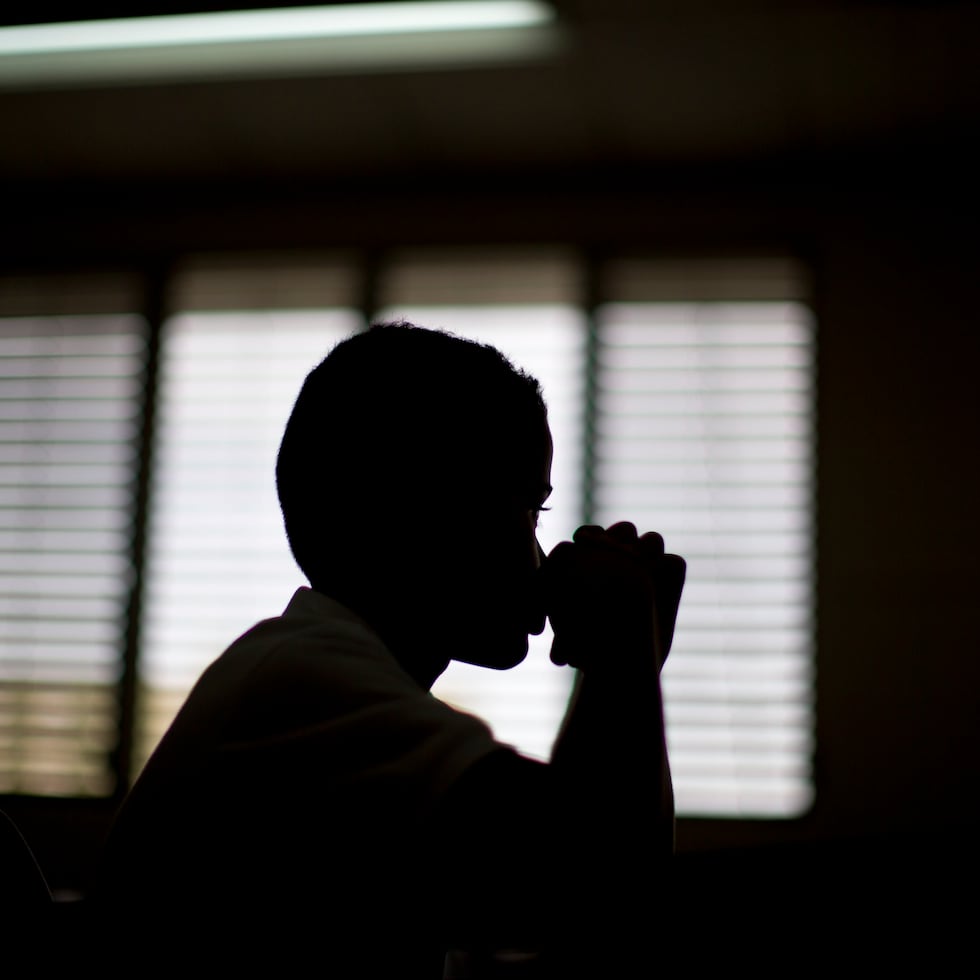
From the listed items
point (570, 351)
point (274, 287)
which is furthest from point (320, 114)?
point (570, 351)

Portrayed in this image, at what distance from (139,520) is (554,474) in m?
1.48

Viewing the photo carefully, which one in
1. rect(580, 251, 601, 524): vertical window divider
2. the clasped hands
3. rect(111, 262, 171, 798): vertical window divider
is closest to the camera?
the clasped hands

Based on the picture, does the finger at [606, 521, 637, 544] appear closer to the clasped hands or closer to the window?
the clasped hands

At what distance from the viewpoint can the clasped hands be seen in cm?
73

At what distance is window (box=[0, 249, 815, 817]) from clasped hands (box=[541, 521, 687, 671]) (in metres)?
2.39

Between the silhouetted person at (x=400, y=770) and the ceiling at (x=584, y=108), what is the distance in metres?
2.11

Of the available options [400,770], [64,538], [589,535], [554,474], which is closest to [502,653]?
→ [589,535]

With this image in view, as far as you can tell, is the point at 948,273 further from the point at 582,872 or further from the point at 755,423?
the point at 582,872

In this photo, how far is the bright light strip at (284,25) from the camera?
2246mm

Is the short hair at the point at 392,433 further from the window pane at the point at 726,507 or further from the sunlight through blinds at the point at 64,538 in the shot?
the sunlight through blinds at the point at 64,538

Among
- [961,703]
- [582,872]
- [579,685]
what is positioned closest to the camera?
[582,872]

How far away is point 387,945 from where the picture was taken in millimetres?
657

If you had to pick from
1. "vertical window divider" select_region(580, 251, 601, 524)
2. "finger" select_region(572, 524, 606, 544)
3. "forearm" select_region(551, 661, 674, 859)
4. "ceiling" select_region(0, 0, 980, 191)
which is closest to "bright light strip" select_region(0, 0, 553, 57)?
"ceiling" select_region(0, 0, 980, 191)

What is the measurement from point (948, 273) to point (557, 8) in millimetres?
1744
